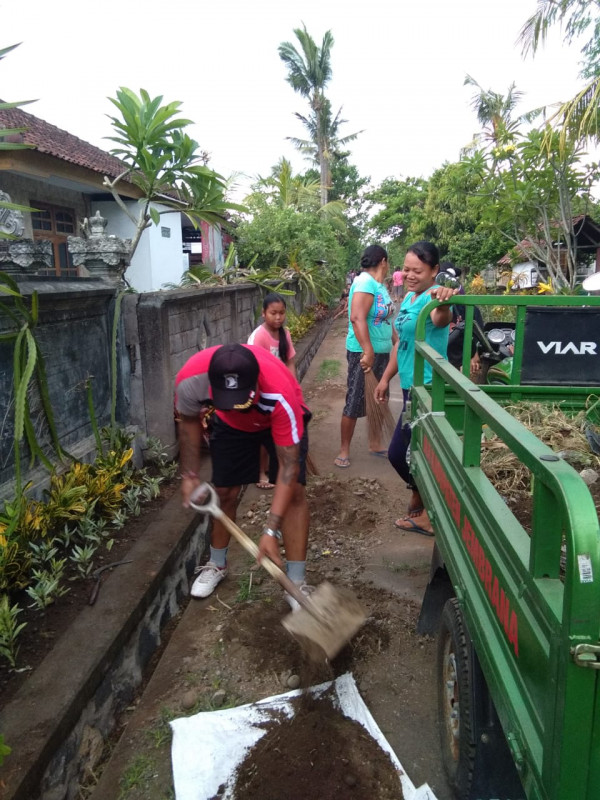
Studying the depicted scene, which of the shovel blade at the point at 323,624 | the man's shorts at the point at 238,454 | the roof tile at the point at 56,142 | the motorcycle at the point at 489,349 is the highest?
the roof tile at the point at 56,142

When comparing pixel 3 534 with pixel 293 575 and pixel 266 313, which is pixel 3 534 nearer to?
pixel 293 575

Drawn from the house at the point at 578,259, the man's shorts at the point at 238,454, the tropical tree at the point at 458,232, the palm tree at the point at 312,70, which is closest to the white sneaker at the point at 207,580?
the man's shorts at the point at 238,454

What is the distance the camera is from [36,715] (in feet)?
6.37

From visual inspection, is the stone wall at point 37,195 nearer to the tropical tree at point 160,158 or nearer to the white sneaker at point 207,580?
the tropical tree at point 160,158

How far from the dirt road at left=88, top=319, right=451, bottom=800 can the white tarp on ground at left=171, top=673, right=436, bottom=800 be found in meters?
0.07

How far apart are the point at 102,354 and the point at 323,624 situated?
2.50m

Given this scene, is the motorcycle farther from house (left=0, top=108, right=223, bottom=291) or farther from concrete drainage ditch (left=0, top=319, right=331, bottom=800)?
house (left=0, top=108, right=223, bottom=291)

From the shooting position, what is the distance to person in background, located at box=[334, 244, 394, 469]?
4.35 metres

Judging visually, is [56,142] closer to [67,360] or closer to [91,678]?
[67,360]

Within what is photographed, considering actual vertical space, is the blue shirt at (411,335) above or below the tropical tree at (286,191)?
below

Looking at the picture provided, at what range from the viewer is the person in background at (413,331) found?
343cm

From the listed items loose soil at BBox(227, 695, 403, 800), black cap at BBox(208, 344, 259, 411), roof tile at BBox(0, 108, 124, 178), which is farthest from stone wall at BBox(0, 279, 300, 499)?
roof tile at BBox(0, 108, 124, 178)

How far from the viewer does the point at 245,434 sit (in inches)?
113

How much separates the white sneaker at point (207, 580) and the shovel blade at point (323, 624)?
94 cm
